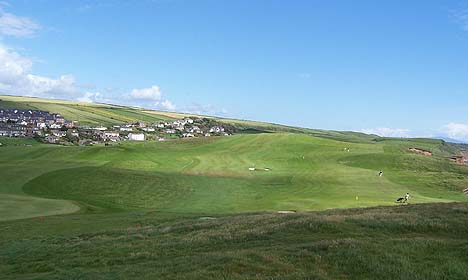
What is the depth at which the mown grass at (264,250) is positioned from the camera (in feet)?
61.8

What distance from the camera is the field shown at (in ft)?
65.2

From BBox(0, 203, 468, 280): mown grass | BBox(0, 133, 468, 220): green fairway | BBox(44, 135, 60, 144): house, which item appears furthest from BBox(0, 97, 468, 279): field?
BBox(44, 135, 60, 144): house

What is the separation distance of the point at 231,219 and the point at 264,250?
14163 millimetres

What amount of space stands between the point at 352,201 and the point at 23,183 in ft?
160

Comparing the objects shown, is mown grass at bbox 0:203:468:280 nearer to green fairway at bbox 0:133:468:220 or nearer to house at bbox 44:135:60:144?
green fairway at bbox 0:133:468:220

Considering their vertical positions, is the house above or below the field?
below

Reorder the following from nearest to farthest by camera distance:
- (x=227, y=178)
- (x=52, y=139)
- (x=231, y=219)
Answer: (x=231, y=219)
(x=227, y=178)
(x=52, y=139)

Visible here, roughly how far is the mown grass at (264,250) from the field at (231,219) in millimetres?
79

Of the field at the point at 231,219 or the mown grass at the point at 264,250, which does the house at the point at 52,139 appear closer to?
the field at the point at 231,219

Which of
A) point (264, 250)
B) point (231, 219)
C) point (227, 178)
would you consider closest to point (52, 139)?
point (227, 178)

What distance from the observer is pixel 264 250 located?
22.0m

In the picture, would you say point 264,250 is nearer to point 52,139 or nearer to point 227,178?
point 227,178

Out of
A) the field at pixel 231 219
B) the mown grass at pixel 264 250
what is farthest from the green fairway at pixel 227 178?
the mown grass at pixel 264 250

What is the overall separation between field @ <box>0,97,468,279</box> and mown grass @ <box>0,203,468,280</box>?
0.26 ft
